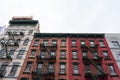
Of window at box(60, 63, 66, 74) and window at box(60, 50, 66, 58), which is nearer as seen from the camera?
window at box(60, 63, 66, 74)

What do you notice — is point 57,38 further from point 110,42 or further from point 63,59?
point 110,42

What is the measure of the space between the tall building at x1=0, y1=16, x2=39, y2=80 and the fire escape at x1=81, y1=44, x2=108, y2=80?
11.3 meters

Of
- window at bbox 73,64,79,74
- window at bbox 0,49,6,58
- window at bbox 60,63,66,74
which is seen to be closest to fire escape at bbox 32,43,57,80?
window at bbox 60,63,66,74

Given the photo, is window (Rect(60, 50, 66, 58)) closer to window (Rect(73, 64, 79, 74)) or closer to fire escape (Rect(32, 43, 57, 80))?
fire escape (Rect(32, 43, 57, 80))

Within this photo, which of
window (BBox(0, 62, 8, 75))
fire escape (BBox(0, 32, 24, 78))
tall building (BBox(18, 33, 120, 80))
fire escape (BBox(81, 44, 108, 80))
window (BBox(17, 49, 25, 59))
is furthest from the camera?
window (BBox(17, 49, 25, 59))

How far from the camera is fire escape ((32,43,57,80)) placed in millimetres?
28406

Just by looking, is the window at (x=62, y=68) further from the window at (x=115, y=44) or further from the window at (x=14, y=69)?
the window at (x=115, y=44)

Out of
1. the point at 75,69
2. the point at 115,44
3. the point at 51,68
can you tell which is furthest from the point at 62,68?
the point at 115,44

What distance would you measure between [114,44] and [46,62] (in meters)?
14.7

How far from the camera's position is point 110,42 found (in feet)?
121

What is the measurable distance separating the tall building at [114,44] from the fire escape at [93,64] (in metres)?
3.12

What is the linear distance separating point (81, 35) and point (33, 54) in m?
11.7

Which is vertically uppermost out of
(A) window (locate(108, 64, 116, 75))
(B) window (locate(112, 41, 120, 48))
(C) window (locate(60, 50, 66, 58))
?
(B) window (locate(112, 41, 120, 48))

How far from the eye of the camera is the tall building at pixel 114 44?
108 ft
